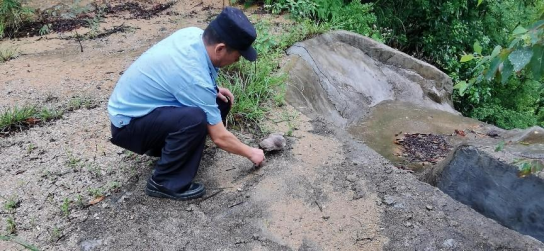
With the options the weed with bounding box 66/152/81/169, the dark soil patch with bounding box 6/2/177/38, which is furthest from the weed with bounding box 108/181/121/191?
the dark soil patch with bounding box 6/2/177/38

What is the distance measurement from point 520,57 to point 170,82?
74.7 inches

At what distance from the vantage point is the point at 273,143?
3625 millimetres

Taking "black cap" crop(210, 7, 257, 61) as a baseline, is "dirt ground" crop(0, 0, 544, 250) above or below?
below

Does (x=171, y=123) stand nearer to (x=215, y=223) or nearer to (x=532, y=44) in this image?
(x=215, y=223)

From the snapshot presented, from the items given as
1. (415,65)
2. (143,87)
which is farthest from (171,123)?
(415,65)

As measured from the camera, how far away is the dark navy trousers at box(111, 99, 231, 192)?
2938mm

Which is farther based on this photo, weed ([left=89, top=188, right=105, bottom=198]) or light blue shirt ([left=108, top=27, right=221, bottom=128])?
weed ([left=89, top=188, right=105, bottom=198])

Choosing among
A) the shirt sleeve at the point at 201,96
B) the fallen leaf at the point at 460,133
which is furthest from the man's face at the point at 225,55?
the fallen leaf at the point at 460,133

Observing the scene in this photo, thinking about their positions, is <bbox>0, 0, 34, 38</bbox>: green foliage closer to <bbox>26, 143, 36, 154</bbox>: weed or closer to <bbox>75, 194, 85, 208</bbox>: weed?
<bbox>26, 143, 36, 154</bbox>: weed

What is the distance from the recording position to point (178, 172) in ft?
10.2

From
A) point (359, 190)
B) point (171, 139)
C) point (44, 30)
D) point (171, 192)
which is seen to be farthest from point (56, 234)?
point (44, 30)

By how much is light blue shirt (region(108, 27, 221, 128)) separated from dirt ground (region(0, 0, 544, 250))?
0.57 metres

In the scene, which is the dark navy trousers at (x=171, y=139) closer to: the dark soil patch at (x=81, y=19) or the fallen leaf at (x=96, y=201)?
the fallen leaf at (x=96, y=201)

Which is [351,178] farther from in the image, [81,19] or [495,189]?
[81,19]
